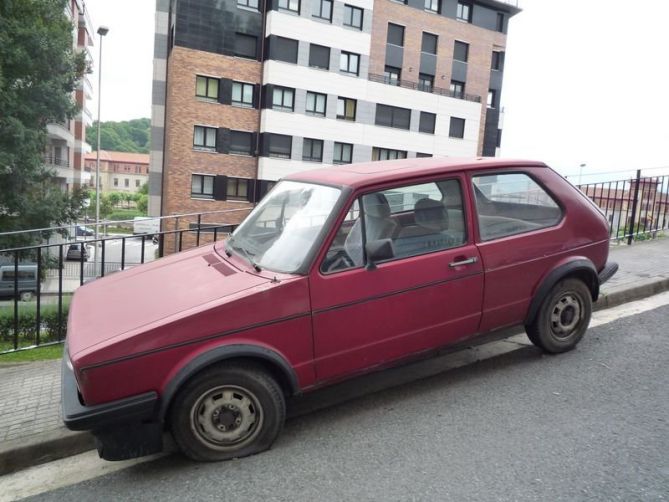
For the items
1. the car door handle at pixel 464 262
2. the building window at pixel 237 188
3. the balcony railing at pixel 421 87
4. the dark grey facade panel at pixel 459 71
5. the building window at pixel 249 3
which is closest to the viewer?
the car door handle at pixel 464 262

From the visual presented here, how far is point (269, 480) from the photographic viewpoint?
3.04 metres

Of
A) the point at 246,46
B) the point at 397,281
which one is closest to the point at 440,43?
the point at 246,46

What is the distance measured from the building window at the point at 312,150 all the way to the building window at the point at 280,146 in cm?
117

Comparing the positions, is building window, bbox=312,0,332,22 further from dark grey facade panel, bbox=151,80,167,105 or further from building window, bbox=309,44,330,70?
dark grey facade panel, bbox=151,80,167,105

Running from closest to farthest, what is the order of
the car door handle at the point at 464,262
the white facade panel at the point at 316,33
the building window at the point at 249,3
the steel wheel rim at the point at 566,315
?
1. the car door handle at the point at 464,262
2. the steel wheel rim at the point at 566,315
3. the building window at the point at 249,3
4. the white facade panel at the point at 316,33

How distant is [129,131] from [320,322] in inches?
6561

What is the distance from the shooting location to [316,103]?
127ft

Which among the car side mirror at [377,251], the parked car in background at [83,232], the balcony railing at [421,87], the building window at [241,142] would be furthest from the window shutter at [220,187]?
the car side mirror at [377,251]

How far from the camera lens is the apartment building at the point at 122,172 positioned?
13661 centimetres

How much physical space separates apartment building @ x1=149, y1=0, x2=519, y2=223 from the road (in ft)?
113

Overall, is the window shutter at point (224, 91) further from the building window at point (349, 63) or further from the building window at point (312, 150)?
the building window at point (349, 63)

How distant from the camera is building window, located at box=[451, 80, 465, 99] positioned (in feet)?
146

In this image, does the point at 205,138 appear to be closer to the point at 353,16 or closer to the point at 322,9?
the point at 322,9

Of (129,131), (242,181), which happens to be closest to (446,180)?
(242,181)
